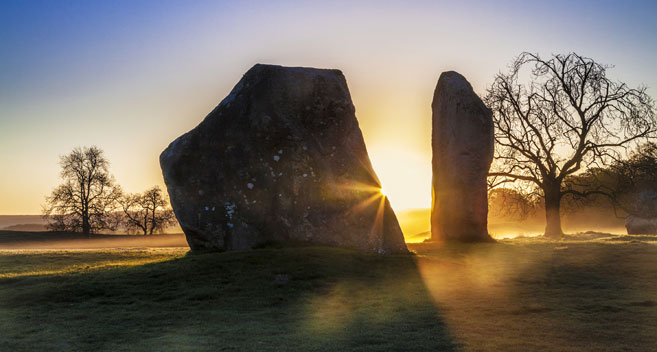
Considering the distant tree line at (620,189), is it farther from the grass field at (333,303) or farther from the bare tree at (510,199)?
the grass field at (333,303)

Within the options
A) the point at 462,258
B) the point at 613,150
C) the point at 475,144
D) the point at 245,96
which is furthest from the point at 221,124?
the point at 613,150

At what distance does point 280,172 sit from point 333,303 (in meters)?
5.55

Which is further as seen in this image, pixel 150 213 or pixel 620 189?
pixel 150 213

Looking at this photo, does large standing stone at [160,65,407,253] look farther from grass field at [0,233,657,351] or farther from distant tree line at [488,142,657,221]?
distant tree line at [488,142,657,221]

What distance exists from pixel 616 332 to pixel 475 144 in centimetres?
1279

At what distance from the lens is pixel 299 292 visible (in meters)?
10.3

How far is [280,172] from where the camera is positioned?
1439cm

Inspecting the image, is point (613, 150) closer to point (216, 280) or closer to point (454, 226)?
point (454, 226)

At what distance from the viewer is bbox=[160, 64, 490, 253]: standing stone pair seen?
1421 centimetres

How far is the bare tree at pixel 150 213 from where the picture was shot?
139ft

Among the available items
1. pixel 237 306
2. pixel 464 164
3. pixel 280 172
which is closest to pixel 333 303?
pixel 237 306

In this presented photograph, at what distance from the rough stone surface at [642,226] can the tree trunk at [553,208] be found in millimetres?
10843

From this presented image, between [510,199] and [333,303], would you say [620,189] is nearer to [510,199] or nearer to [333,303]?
[510,199]

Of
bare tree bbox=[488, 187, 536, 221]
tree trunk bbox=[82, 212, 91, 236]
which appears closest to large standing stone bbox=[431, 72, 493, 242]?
bare tree bbox=[488, 187, 536, 221]
